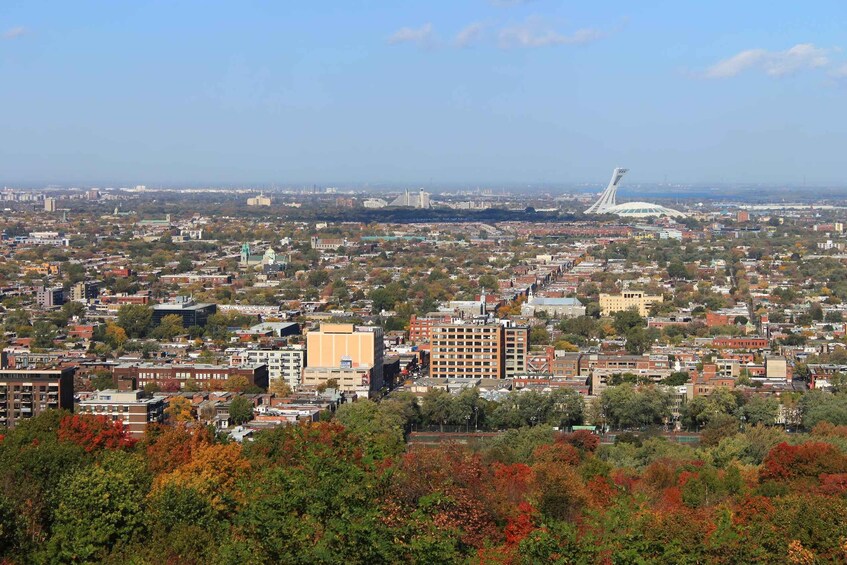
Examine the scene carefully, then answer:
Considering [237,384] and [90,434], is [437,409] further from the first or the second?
[90,434]

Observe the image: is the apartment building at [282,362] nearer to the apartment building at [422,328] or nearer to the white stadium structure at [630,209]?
the apartment building at [422,328]

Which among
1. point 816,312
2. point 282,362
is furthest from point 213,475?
point 816,312

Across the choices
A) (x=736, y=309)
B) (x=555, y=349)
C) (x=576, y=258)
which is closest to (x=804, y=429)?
(x=555, y=349)

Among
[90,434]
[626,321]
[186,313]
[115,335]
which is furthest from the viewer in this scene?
[626,321]

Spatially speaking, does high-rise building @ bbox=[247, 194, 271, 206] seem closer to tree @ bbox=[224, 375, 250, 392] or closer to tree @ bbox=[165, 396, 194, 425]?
tree @ bbox=[224, 375, 250, 392]

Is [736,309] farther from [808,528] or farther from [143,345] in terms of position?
[808,528]
